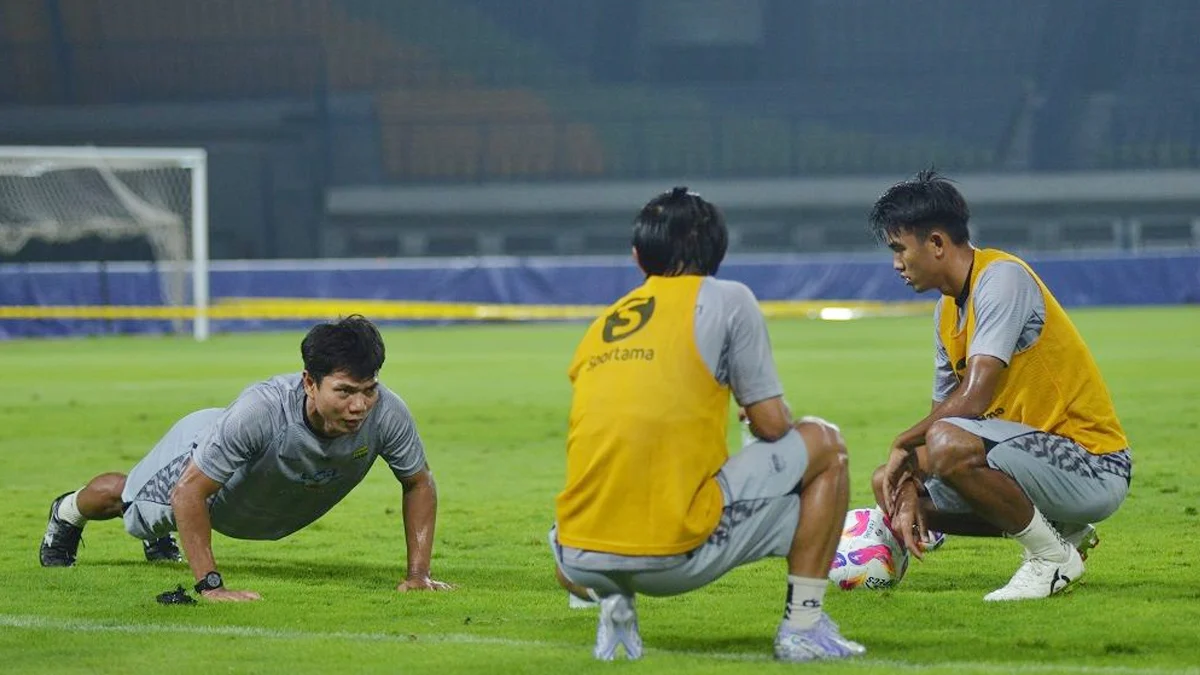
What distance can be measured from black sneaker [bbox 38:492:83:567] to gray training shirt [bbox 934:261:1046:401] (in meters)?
3.70

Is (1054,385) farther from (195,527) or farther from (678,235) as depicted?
(195,527)

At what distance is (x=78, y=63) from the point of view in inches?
1997

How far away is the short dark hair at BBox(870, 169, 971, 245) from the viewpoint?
589 centimetres

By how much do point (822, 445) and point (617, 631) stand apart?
762mm

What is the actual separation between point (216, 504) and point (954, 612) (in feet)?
8.87

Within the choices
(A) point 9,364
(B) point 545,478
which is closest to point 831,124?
(A) point 9,364

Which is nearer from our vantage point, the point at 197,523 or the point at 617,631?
the point at 617,631

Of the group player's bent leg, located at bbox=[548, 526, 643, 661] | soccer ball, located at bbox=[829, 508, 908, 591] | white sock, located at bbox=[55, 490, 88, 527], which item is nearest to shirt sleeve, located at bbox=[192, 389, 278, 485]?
white sock, located at bbox=[55, 490, 88, 527]

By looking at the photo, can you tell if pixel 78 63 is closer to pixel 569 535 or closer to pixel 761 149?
pixel 761 149

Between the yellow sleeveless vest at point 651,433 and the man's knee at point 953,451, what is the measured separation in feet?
4.38

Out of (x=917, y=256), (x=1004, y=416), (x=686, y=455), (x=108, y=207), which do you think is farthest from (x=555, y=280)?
(x=686, y=455)

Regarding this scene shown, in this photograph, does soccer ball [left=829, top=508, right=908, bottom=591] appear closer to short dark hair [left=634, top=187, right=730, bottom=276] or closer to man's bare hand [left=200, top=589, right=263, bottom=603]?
short dark hair [left=634, top=187, right=730, bottom=276]

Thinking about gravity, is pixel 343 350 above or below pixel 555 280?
above

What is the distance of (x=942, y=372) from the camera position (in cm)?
637
